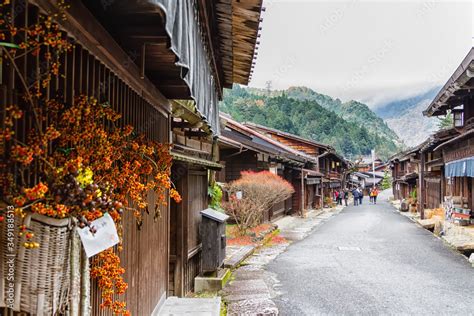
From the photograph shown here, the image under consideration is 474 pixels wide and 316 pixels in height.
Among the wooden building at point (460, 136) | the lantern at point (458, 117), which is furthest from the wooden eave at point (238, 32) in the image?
the lantern at point (458, 117)

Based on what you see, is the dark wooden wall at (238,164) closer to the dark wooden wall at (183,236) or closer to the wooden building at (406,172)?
the dark wooden wall at (183,236)

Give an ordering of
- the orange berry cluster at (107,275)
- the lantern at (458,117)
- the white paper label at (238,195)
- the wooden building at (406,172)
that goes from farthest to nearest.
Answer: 1. the wooden building at (406,172)
2. the lantern at (458,117)
3. the white paper label at (238,195)
4. the orange berry cluster at (107,275)

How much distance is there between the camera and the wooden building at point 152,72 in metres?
2.60

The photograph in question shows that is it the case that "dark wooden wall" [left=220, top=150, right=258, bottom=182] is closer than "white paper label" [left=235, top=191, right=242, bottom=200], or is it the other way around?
"white paper label" [left=235, top=191, right=242, bottom=200]

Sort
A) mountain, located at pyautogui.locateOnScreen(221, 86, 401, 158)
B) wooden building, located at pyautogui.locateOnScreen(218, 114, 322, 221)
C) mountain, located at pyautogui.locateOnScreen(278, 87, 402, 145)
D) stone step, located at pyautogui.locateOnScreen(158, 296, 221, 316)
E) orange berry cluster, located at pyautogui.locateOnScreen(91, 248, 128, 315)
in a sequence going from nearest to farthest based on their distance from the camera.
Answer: orange berry cluster, located at pyautogui.locateOnScreen(91, 248, 128, 315) → stone step, located at pyautogui.locateOnScreen(158, 296, 221, 316) → wooden building, located at pyautogui.locateOnScreen(218, 114, 322, 221) → mountain, located at pyautogui.locateOnScreen(221, 86, 401, 158) → mountain, located at pyautogui.locateOnScreen(278, 87, 402, 145)

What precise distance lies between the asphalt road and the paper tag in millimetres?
5591

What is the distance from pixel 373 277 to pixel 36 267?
9.77 metres

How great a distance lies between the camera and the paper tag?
2.53m

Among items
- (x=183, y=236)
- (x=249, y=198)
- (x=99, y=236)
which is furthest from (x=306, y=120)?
(x=99, y=236)

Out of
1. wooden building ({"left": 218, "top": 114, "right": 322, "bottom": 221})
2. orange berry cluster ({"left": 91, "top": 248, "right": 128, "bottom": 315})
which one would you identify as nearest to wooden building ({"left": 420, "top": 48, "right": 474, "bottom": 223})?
wooden building ({"left": 218, "top": 114, "right": 322, "bottom": 221})

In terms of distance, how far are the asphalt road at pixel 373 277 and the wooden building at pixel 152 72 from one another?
9.10 feet

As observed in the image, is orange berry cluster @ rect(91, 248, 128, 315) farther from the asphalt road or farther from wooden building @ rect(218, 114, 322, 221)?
wooden building @ rect(218, 114, 322, 221)

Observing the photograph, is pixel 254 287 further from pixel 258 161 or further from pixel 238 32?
pixel 258 161

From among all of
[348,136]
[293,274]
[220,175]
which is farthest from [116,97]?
[348,136]
